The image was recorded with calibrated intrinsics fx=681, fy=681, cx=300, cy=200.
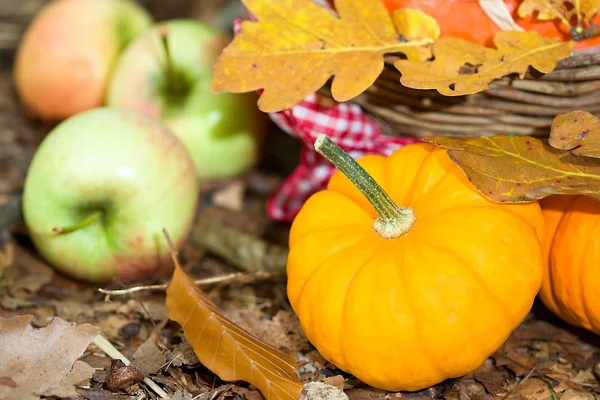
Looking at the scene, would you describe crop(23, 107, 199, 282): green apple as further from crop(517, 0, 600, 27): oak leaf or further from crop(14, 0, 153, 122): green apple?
crop(517, 0, 600, 27): oak leaf

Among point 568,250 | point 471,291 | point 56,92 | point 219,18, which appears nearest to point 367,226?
point 471,291

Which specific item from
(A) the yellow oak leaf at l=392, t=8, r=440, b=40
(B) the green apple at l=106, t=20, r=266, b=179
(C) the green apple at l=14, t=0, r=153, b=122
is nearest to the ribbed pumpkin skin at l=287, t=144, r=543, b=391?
(A) the yellow oak leaf at l=392, t=8, r=440, b=40

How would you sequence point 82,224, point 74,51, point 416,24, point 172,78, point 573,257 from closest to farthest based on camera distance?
point 573,257 < point 416,24 < point 82,224 < point 172,78 < point 74,51

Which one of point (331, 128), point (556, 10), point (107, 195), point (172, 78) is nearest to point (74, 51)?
point (172, 78)

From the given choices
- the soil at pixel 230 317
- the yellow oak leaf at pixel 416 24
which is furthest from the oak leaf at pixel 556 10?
the soil at pixel 230 317

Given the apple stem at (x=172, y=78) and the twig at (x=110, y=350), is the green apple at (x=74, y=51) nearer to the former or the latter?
the apple stem at (x=172, y=78)

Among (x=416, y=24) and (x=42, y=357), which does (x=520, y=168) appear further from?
(x=42, y=357)

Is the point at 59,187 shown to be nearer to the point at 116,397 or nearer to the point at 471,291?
the point at 116,397
